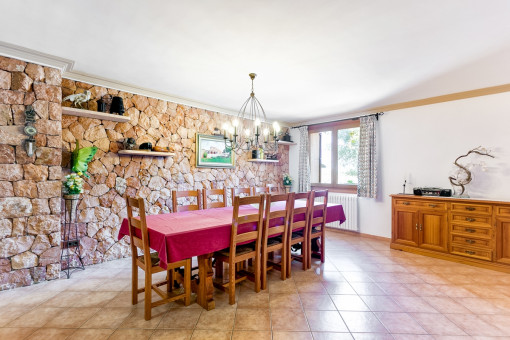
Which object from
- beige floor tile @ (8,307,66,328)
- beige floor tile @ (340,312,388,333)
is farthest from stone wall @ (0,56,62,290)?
beige floor tile @ (340,312,388,333)

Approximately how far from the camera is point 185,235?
201 cm

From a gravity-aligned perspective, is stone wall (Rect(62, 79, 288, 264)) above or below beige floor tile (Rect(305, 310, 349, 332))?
above

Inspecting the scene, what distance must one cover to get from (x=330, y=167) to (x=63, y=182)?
4.72m

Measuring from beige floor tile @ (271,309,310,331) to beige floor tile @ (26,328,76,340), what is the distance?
1585 mm

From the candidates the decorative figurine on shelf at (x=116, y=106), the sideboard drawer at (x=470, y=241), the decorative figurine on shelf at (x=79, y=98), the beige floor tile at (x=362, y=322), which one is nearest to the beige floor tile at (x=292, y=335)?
the beige floor tile at (x=362, y=322)

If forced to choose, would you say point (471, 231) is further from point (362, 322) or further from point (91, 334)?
point (91, 334)

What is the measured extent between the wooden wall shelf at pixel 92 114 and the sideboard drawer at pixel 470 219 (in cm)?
468

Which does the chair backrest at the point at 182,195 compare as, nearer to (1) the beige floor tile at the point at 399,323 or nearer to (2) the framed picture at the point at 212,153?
(2) the framed picture at the point at 212,153

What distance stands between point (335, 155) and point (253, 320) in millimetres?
4089

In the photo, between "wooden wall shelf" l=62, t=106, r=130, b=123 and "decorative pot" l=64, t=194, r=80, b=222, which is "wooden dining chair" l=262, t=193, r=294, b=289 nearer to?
"decorative pot" l=64, t=194, r=80, b=222

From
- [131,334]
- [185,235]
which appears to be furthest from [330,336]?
[131,334]

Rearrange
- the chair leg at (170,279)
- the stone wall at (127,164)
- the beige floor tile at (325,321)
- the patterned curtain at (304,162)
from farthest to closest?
the patterned curtain at (304,162) < the stone wall at (127,164) < the chair leg at (170,279) < the beige floor tile at (325,321)

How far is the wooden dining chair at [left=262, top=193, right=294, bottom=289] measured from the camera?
102 inches

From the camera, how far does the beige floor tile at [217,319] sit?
2002 mm
